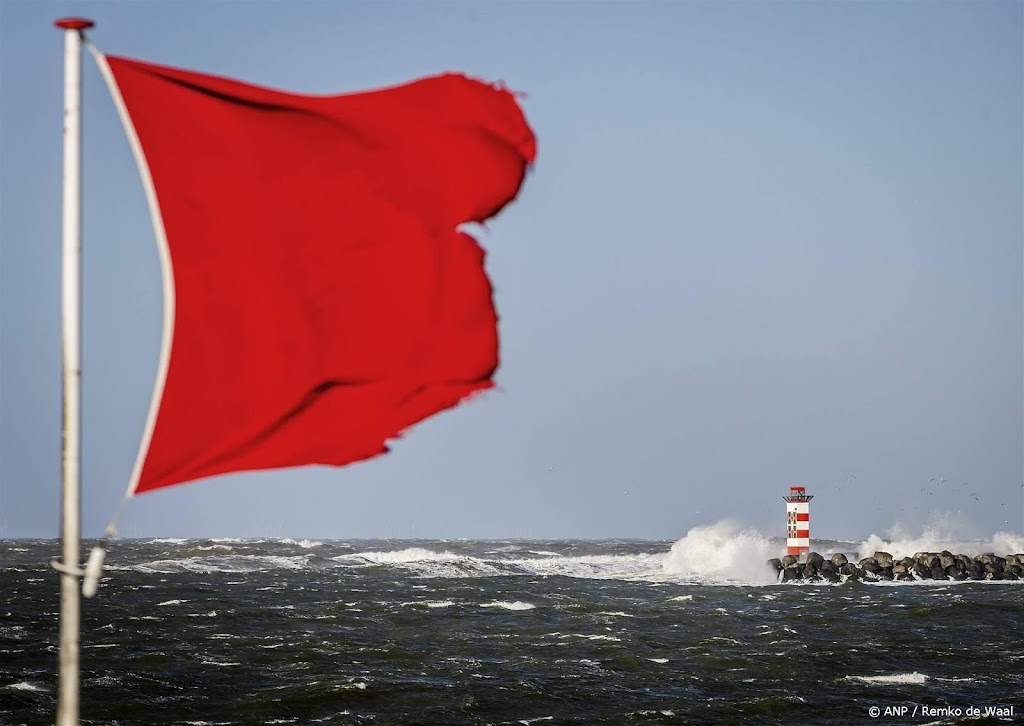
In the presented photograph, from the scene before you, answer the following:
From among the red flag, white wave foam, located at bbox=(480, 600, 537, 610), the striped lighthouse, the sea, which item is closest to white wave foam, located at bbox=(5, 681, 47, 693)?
the sea

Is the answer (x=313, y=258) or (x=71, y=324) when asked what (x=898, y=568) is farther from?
(x=71, y=324)

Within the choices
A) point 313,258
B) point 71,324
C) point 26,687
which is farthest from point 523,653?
point 71,324

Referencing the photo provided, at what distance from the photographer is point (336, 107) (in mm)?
7906

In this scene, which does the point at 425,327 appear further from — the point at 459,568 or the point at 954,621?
the point at 459,568

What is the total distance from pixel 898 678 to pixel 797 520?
87.1 ft

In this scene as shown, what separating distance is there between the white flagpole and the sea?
14534mm

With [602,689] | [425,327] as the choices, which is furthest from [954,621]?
[425,327]

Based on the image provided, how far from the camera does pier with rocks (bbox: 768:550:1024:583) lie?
5172 cm

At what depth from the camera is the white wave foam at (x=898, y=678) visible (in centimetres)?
2469

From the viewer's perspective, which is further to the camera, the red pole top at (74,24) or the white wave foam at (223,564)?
the white wave foam at (223,564)

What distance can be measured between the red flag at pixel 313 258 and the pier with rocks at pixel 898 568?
45.2 meters

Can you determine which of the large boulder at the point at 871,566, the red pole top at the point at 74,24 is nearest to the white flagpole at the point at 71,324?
the red pole top at the point at 74,24

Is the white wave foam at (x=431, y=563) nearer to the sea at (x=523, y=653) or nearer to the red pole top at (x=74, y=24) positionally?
the sea at (x=523, y=653)

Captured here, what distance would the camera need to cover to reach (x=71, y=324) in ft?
22.2
